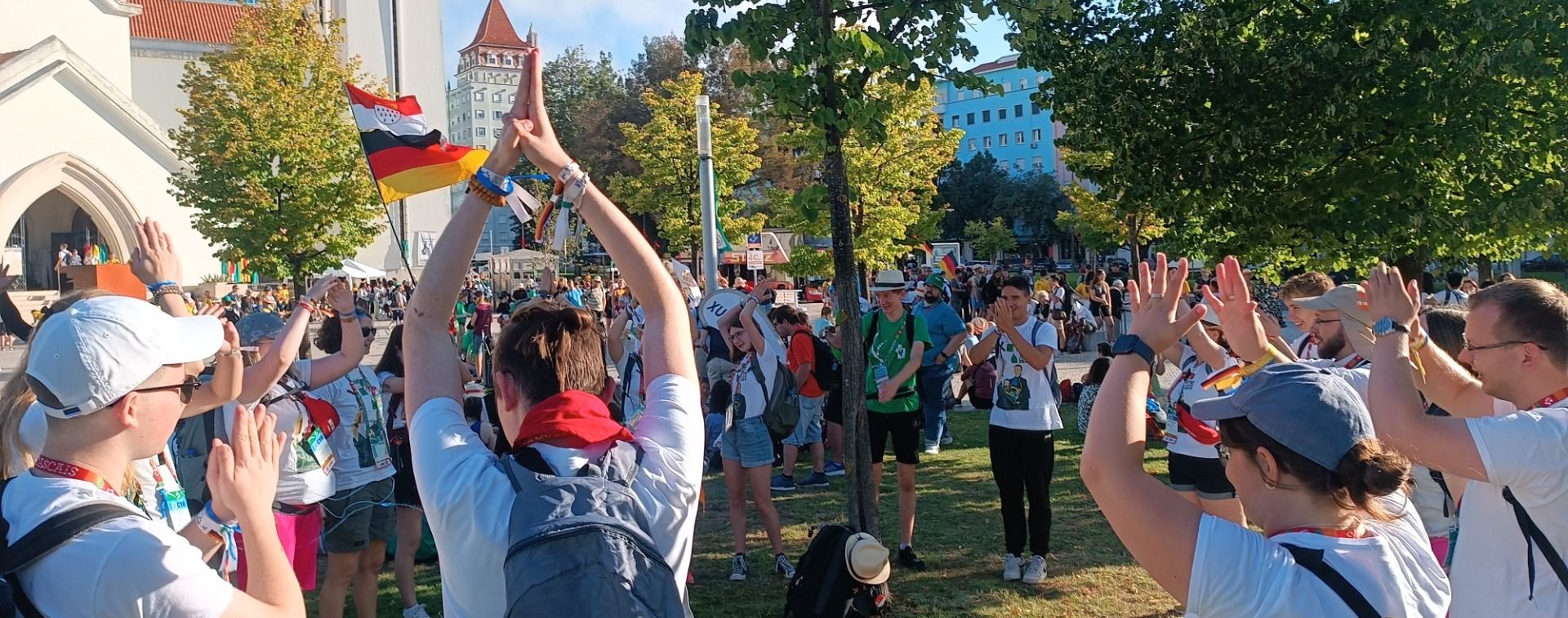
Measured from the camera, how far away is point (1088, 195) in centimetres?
3475

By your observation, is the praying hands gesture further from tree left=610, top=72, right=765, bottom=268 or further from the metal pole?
tree left=610, top=72, right=765, bottom=268

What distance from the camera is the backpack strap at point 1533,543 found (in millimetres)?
2711

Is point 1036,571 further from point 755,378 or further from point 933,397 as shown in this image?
point 933,397

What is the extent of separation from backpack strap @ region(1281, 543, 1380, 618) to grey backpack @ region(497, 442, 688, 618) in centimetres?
123

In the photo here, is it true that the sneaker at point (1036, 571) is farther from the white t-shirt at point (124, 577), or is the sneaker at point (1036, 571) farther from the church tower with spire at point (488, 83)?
the church tower with spire at point (488, 83)

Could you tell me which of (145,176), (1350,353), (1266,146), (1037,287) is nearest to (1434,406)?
(1350,353)

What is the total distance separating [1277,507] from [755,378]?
4.96 metres

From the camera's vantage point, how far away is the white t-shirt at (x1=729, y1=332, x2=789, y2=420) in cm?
684

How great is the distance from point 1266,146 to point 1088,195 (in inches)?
982

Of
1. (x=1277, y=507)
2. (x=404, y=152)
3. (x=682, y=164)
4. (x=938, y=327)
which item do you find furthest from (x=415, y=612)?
(x=682, y=164)

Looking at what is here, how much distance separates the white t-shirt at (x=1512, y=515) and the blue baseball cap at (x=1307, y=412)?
707 millimetres

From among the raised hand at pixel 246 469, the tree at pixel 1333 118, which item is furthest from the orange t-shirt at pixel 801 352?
the raised hand at pixel 246 469

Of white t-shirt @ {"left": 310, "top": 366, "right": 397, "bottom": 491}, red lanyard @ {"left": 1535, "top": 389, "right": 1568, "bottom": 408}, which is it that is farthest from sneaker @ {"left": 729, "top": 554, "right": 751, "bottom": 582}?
red lanyard @ {"left": 1535, "top": 389, "right": 1568, "bottom": 408}

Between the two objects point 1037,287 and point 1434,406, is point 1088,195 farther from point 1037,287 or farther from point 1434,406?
point 1434,406
